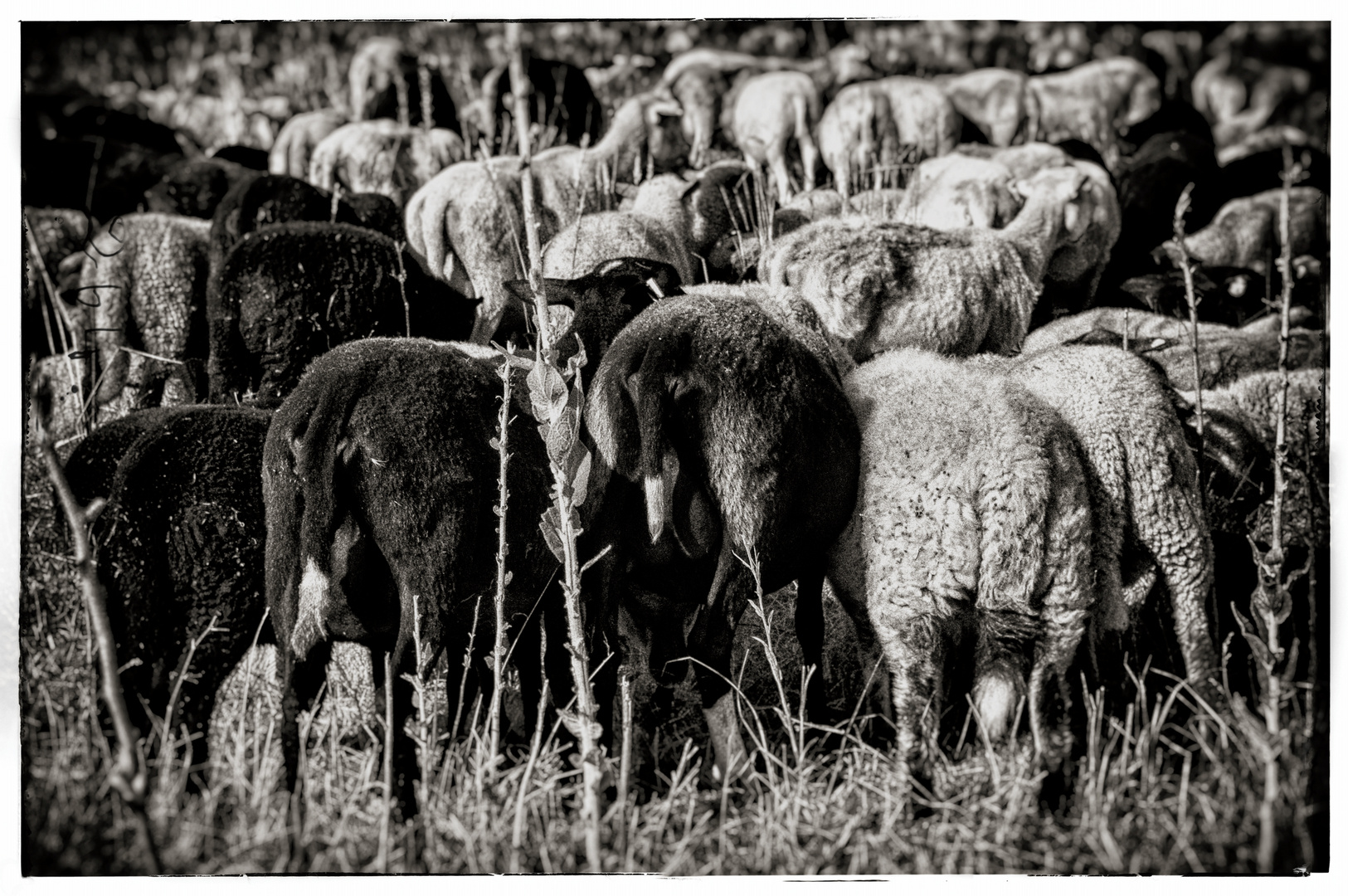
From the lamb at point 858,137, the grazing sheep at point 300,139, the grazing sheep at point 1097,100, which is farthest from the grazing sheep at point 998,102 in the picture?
the grazing sheep at point 300,139

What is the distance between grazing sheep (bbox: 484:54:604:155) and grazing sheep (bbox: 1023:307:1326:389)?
5.46 ft

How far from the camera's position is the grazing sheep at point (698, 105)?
189 inches

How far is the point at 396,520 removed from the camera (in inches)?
136

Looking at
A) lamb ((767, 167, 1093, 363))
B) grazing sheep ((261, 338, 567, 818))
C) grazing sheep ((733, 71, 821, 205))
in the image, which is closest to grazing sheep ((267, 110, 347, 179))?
grazing sheep ((261, 338, 567, 818))

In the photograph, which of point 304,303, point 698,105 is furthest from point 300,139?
point 698,105

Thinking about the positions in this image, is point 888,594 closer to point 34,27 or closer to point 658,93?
point 658,93

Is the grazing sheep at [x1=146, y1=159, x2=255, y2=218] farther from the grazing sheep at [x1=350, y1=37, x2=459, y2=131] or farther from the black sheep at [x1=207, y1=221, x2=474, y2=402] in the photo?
the grazing sheep at [x1=350, y1=37, x2=459, y2=131]

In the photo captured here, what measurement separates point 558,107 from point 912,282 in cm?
161

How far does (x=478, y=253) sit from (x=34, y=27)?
144cm

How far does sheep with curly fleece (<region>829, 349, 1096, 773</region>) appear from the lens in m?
3.53

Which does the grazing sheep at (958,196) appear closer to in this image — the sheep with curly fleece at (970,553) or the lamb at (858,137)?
the lamb at (858,137)

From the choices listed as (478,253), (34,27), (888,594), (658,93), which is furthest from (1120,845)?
(34,27)

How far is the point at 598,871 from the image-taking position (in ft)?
11.8

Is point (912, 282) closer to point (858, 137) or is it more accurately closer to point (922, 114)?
point (858, 137)
